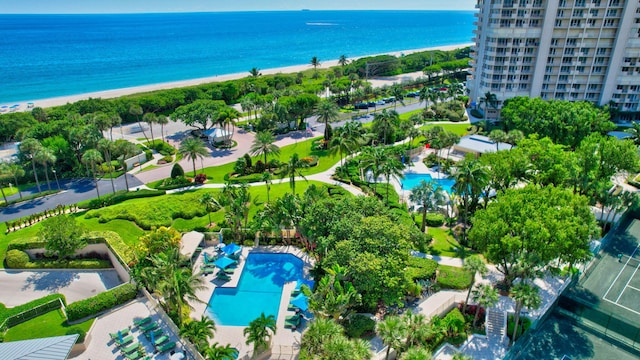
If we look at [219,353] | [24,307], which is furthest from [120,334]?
[24,307]

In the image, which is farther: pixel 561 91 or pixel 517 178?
pixel 561 91

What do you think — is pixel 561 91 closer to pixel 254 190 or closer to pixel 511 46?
pixel 511 46

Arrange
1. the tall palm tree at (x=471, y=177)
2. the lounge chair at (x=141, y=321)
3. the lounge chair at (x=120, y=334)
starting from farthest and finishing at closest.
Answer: the tall palm tree at (x=471, y=177), the lounge chair at (x=141, y=321), the lounge chair at (x=120, y=334)

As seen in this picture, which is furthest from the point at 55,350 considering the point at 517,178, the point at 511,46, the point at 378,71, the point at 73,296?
the point at 378,71

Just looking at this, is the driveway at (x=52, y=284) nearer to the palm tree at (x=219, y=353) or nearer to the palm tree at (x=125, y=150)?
the palm tree at (x=219, y=353)

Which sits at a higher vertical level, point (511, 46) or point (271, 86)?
point (511, 46)

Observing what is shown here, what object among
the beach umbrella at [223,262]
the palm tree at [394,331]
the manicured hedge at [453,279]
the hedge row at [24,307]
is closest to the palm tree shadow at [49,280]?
the hedge row at [24,307]
